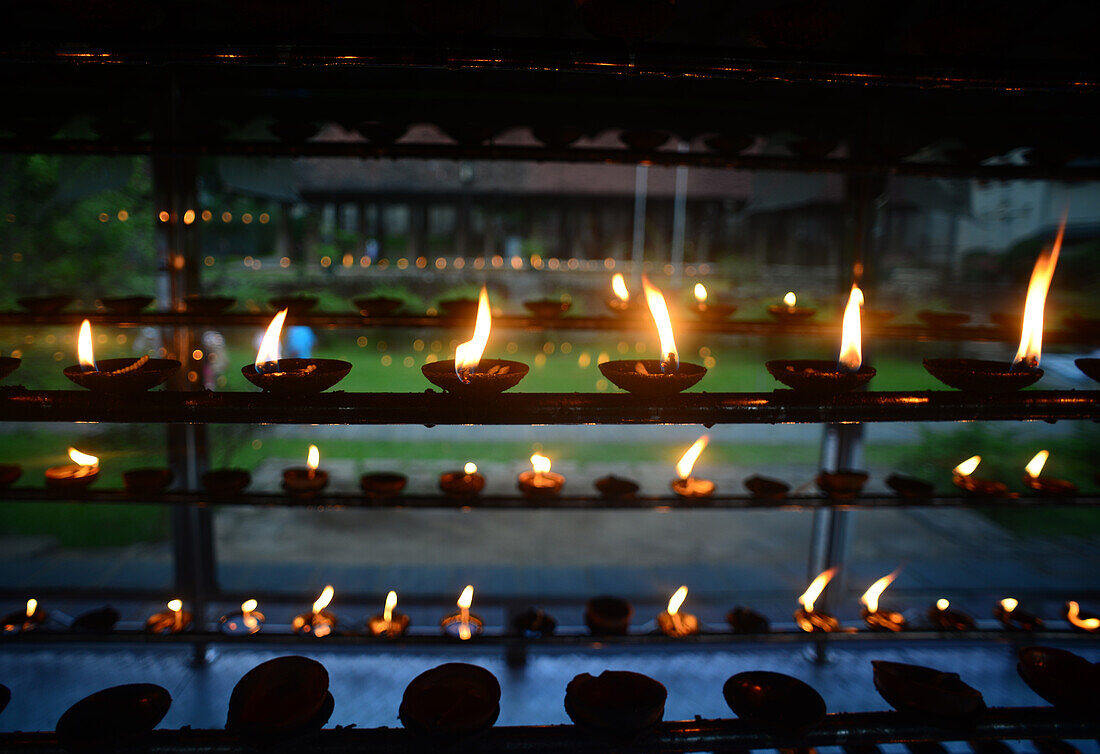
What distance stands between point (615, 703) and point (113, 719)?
52.2 inches

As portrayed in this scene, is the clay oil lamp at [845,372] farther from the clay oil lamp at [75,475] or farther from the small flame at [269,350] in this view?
the clay oil lamp at [75,475]

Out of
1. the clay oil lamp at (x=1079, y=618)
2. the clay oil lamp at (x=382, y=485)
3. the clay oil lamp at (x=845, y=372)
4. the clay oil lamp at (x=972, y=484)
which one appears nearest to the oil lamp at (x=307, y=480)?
the clay oil lamp at (x=382, y=485)

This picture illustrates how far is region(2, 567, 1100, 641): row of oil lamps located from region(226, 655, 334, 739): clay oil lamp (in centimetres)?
115

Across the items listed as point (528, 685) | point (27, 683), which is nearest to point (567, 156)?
point (528, 685)

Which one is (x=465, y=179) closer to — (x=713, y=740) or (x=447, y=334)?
(x=447, y=334)

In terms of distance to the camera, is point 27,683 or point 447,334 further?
point 447,334

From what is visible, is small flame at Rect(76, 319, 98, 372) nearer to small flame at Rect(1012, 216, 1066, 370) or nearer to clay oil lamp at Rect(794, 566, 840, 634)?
small flame at Rect(1012, 216, 1066, 370)

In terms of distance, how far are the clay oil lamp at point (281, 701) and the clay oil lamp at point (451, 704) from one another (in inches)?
8.6

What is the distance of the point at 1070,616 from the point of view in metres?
3.28

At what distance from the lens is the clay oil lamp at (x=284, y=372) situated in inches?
53.0

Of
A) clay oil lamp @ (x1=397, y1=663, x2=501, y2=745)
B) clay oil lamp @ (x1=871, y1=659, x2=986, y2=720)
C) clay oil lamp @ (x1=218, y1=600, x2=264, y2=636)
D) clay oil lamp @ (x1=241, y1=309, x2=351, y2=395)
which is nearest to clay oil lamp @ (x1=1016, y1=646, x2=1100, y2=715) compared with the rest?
clay oil lamp @ (x1=871, y1=659, x2=986, y2=720)

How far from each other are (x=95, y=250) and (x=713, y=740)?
4544mm

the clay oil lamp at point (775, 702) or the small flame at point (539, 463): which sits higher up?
the small flame at point (539, 463)

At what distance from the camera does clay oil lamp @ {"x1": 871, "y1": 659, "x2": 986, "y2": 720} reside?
1.57m
